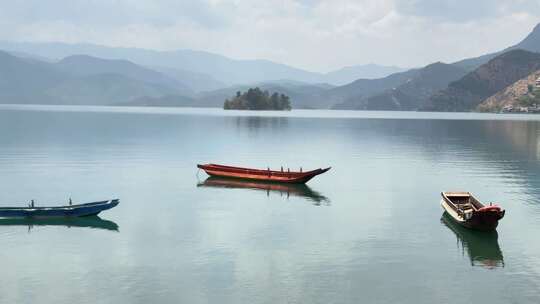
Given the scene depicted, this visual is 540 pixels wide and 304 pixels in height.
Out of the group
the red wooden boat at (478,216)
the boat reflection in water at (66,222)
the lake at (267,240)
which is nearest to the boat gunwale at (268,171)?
the lake at (267,240)

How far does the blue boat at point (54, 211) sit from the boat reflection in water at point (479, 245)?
3315cm

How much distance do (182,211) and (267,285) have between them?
85.2ft

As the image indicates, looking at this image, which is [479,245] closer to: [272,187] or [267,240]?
[267,240]

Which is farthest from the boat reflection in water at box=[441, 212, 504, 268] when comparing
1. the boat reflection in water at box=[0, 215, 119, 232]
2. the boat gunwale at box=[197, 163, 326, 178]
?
the boat reflection in water at box=[0, 215, 119, 232]

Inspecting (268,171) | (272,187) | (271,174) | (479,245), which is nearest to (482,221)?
(479,245)

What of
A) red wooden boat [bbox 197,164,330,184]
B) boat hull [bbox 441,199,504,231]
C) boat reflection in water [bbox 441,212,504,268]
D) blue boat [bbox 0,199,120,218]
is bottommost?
boat reflection in water [bbox 441,212,504,268]

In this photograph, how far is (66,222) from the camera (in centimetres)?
5416

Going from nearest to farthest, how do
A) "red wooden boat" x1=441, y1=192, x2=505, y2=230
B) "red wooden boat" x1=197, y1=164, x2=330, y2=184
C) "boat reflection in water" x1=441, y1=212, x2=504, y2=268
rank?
1. "boat reflection in water" x1=441, y1=212, x2=504, y2=268
2. "red wooden boat" x1=441, y1=192, x2=505, y2=230
3. "red wooden boat" x1=197, y1=164, x2=330, y2=184

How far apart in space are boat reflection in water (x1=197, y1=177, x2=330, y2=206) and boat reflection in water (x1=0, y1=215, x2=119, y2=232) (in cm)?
2443

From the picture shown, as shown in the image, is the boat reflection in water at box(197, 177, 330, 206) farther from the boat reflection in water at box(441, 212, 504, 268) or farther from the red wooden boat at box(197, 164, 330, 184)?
the boat reflection in water at box(441, 212, 504, 268)

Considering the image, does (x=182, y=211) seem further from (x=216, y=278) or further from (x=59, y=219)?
(x=216, y=278)

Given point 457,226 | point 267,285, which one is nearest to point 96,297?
point 267,285

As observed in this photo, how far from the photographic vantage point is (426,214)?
196 feet

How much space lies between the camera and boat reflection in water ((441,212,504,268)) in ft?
141
